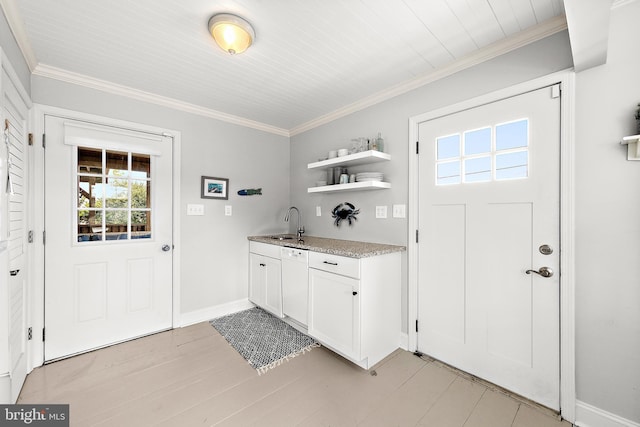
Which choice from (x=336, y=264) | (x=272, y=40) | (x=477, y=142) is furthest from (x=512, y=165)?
(x=272, y=40)

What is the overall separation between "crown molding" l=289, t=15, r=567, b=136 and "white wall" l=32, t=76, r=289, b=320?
1149 millimetres

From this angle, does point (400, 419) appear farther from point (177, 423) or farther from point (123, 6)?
point (123, 6)

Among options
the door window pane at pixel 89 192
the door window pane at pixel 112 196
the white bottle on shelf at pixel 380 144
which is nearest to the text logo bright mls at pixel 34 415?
the door window pane at pixel 112 196

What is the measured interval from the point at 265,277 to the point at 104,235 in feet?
5.08

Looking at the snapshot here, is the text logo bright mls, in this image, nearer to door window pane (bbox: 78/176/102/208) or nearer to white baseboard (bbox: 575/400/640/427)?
door window pane (bbox: 78/176/102/208)

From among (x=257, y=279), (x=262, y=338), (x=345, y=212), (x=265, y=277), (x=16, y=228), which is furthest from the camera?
(x=257, y=279)

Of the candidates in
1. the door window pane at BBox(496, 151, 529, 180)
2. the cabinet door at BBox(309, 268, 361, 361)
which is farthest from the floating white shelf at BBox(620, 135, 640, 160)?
the cabinet door at BBox(309, 268, 361, 361)

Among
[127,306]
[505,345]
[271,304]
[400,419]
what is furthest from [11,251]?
[505,345]

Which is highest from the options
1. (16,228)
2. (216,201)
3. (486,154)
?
(486,154)

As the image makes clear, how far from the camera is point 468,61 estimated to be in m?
1.97

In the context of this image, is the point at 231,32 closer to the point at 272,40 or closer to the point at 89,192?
the point at 272,40

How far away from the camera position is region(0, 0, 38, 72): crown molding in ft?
4.80

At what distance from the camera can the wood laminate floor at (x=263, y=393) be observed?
157 cm

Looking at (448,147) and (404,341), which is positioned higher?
(448,147)
